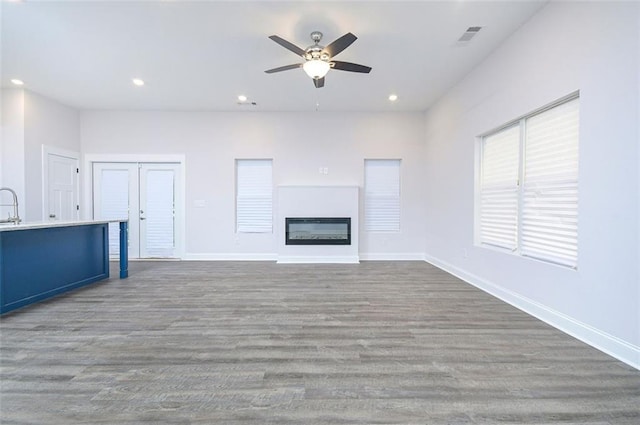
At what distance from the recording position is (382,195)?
6242 mm

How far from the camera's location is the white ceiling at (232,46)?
2.89 m

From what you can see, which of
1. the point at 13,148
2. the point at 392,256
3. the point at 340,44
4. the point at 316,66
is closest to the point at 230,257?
the point at 392,256

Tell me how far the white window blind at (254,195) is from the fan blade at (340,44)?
3.44m

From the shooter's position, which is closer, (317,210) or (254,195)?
(317,210)

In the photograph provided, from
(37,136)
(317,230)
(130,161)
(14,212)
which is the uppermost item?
(37,136)

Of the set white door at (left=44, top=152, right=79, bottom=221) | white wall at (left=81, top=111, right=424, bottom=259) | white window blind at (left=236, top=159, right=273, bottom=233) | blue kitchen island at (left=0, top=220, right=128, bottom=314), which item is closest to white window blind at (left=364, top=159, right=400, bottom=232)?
white wall at (left=81, top=111, right=424, bottom=259)

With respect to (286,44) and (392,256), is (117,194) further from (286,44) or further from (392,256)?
(392,256)

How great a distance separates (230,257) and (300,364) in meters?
4.43

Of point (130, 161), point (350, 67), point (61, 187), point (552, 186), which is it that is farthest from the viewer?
point (130, 161)

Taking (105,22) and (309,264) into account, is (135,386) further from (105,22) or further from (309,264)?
(309,264)

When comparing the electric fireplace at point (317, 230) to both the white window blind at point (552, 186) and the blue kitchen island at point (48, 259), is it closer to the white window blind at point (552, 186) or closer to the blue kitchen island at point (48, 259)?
the blue kitchen island at point (48, 259)

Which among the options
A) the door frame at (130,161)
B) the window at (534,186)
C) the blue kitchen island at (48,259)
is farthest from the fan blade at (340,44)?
the door frame at (130,161)

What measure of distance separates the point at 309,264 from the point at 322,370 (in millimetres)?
3705

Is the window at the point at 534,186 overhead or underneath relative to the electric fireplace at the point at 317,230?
overhead
